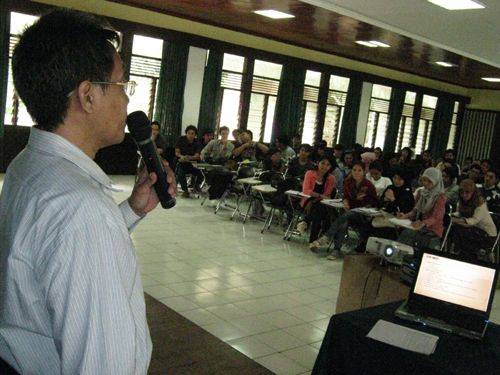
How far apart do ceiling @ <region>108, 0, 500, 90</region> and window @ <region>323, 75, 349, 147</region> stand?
85 centimetres

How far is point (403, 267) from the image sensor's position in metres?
3.76

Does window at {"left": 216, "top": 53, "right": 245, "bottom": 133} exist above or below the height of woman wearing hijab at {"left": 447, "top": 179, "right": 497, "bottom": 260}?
above

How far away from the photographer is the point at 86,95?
1.13m

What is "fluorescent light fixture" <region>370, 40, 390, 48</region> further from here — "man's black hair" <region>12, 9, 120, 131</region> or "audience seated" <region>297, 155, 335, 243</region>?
"man's black hair" <region>12, 9, 120, 131</region>

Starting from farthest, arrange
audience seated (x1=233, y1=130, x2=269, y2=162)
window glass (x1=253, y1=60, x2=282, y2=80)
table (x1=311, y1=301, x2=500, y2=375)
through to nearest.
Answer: window glass (x1=253, y1=60, x2=282, y2=80) → audience seated (x1=233, y1=130, x2=269, y2=162) → table (x1=311, y1=301, x2=500, y2=375)

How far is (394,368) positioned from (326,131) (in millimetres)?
13478

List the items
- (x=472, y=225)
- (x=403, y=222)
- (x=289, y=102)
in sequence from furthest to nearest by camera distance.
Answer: (x=289, y=102), (x=472, y=225), (x=403, y=222)

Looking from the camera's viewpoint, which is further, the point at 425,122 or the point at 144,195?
the point at 425,122

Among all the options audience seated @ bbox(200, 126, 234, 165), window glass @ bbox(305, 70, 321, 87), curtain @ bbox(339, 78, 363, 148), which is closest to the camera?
audience seated @ bbox(200, 126, 234, 165)

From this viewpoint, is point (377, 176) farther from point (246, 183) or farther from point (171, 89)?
point (171, 89)

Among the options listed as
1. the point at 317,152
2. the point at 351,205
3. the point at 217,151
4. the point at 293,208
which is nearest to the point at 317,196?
the point at 293,208

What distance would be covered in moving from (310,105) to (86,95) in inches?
555

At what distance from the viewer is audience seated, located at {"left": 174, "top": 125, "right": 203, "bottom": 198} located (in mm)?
10328

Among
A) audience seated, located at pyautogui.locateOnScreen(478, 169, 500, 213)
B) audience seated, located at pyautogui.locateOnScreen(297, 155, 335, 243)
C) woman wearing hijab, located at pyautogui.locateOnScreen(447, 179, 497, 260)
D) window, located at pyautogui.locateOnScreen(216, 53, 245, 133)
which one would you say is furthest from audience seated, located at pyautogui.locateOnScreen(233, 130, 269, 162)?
woman wearing hijab, located at pyautogui.locateOnScreen(447, 179, 497, 260)
